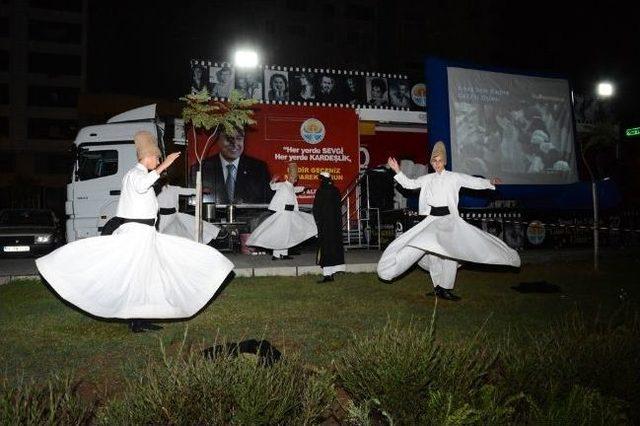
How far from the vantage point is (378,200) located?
15961 mm

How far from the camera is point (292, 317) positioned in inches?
256

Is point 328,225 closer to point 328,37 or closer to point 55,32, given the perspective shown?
point 328,37

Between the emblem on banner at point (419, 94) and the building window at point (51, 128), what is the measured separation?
147 ft

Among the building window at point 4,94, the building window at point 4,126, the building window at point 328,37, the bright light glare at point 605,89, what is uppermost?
the building window at point 328,37

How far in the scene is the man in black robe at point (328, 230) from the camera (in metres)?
9.62

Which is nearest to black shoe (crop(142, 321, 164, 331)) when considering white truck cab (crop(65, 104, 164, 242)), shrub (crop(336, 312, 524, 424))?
shrub (crop(336, 312, 524, 424))

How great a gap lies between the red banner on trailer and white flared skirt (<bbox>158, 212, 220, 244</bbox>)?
2.73m

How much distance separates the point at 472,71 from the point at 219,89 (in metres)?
Answer: 6.90

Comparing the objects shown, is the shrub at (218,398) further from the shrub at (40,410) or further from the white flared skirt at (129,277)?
the white flared skirt at (129,277)

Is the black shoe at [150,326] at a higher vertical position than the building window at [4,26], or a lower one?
lower

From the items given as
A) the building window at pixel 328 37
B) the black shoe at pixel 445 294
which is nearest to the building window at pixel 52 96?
the building window at pixel 328 37

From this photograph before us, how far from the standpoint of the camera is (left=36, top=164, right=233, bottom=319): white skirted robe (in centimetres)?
553

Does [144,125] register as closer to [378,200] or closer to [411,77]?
[378,200]

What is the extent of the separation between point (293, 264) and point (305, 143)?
16.2ft
